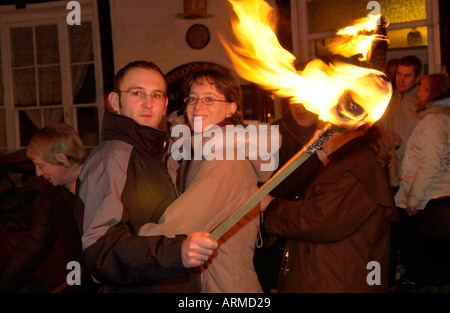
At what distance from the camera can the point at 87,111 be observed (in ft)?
29.1

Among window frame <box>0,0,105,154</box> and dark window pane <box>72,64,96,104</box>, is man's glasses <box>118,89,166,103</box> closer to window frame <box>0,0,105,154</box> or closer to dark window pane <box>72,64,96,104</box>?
window frame <box>0,0,105,154</box>

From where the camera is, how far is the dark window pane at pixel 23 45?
9000mm

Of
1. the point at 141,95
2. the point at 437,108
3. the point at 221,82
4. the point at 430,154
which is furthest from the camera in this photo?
the point at 437,108

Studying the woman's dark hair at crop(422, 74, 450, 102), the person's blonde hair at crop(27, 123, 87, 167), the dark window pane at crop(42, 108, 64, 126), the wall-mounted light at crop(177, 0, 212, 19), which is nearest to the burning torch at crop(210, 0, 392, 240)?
the person's blonde hair at crop(27, 123, 87, 167)

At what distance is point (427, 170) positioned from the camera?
4703mm

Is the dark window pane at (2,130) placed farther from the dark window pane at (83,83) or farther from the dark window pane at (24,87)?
the dark window pane at (83,83)

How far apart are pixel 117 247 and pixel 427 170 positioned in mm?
3544

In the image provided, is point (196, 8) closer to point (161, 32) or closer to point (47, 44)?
point (161, 32)

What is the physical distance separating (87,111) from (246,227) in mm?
6742

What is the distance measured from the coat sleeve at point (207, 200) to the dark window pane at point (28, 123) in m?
7.43

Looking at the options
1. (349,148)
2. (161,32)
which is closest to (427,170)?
(349,148)

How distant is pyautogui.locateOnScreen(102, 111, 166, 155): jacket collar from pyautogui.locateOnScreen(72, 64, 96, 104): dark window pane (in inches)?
256

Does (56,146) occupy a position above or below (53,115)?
below

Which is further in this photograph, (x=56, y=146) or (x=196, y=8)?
(x=196, y=8)
